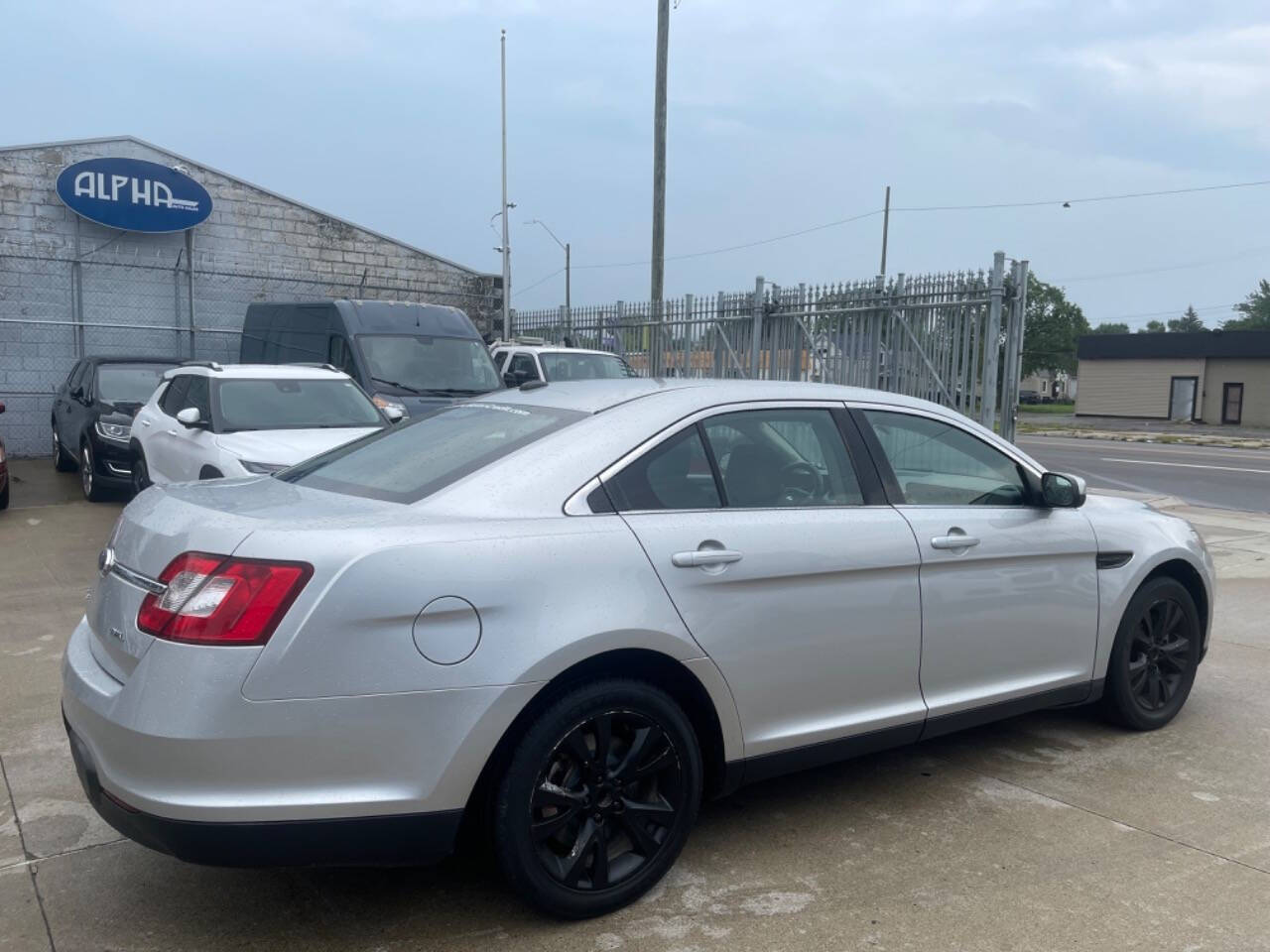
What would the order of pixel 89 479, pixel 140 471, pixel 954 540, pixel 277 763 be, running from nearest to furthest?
pixel 277 763, pixel 954 540, pixel 140 471, pixel 89 479

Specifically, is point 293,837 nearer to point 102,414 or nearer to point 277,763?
point 277,763

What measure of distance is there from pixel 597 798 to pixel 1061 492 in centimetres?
242

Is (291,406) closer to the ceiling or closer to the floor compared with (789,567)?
closer to the ceiling

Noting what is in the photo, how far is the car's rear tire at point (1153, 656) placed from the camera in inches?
189

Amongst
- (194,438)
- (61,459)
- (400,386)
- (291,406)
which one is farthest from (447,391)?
(61,459)

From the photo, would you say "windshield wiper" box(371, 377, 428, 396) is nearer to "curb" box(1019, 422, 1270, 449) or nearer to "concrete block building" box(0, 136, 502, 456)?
"concrete block building" box(0, 136, 502, 456)

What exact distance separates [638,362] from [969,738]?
12.5 m

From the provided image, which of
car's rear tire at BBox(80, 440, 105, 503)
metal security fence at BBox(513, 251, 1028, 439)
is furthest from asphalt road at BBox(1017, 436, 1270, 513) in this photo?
car's rear tire at BBox(80, 440, 105, 503)

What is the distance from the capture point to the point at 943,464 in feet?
14.4

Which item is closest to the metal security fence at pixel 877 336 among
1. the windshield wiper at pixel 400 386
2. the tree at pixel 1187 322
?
→ the windshield wiper at pixel 400 386

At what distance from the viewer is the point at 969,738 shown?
16.1 feet

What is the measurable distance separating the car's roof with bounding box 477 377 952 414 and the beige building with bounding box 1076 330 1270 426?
43753mm

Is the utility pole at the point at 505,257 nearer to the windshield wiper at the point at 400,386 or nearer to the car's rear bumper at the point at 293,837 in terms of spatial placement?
the windshield wiper at the point at 400,386

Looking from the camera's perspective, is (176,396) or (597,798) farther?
(176,396)
